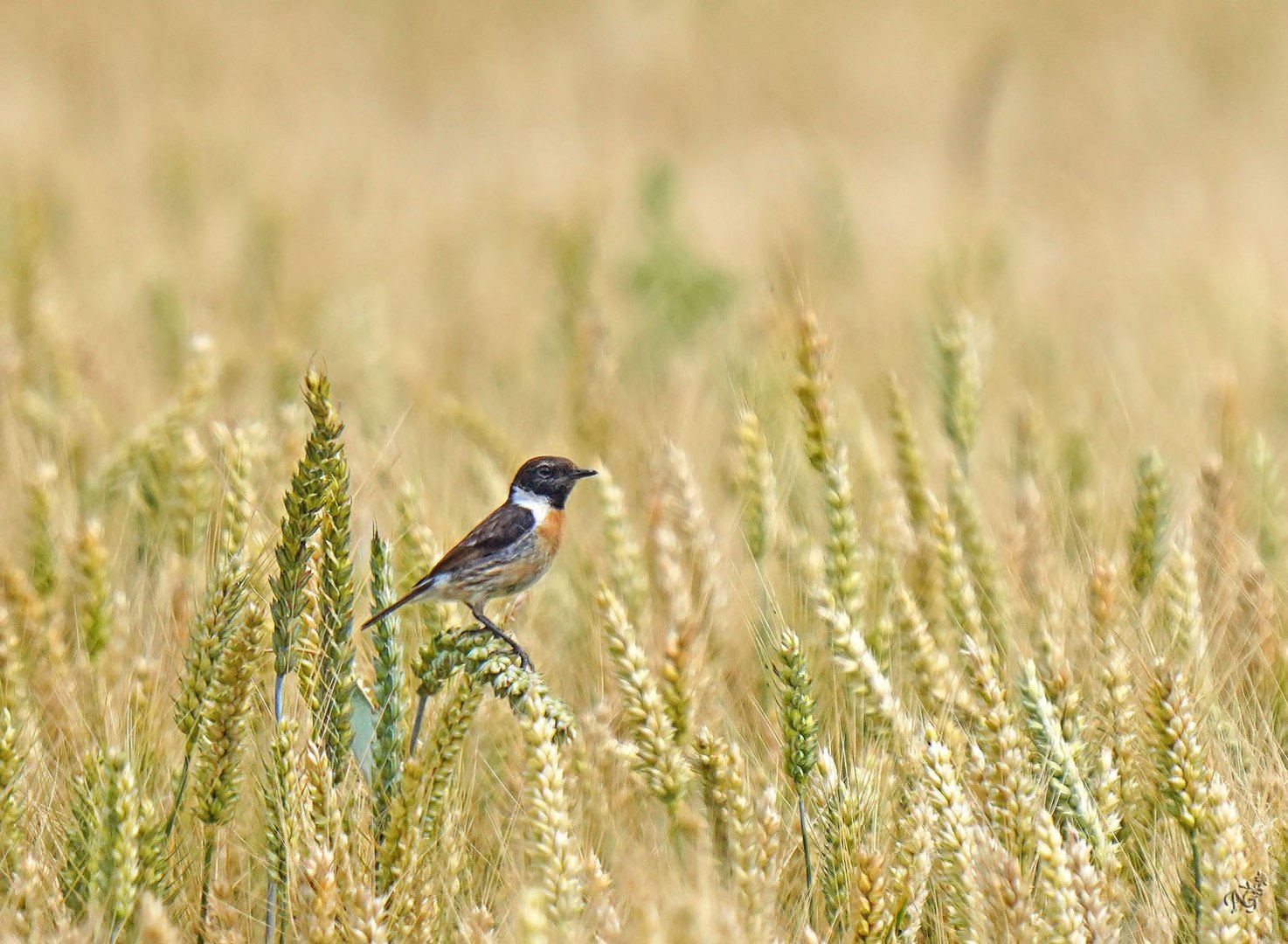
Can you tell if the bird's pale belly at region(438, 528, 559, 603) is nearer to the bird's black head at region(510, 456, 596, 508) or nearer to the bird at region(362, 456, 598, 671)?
the bird at region(362, 456, 598, 671)

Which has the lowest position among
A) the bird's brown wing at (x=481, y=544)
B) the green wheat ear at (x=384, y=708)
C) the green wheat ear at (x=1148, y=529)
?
the green wheat ear at (x=1148, y=529)

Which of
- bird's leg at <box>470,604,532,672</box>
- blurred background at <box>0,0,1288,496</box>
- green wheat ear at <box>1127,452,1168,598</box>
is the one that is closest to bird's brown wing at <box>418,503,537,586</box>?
bird's leg at <box>470,604,532,672</box>

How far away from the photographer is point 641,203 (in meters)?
7.29

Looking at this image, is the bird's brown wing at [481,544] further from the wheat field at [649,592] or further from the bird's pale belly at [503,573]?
the wheat field at [649,592]

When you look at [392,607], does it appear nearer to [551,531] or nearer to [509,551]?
[509,551]

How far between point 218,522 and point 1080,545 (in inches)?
81.2

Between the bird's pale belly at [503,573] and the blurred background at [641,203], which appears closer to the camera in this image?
the bird's pale belly at [503,573]

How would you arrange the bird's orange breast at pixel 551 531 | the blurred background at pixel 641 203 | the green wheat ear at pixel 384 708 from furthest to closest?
1. the blurred background at pixel 641 203
2. the bird's orange breast at pixel 551 531
3. the green wheat ear at pixel 384 708

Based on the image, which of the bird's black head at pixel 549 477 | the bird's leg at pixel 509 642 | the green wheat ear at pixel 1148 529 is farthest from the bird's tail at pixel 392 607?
the green wheat ear at pixel 1148 529

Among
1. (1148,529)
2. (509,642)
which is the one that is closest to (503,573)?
(509,642)

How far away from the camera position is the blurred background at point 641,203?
5352mm

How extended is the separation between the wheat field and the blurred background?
0.07 metres

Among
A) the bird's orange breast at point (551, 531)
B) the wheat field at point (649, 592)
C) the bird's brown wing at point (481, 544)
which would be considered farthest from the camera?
the bird's orange breast at point (551, 531)

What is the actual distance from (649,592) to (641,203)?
4451mm
